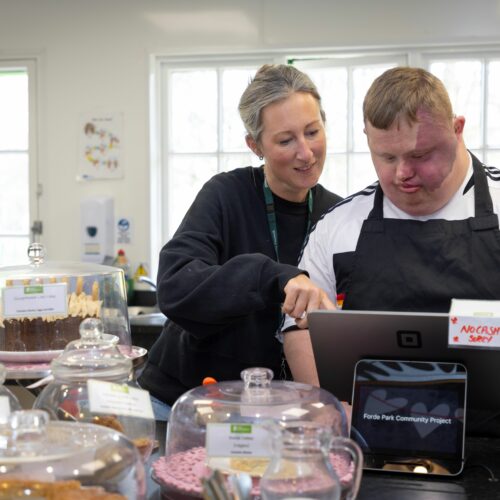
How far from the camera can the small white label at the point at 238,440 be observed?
115 cm

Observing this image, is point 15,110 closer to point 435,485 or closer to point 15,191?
point 15,191

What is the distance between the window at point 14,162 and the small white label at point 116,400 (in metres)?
3.74

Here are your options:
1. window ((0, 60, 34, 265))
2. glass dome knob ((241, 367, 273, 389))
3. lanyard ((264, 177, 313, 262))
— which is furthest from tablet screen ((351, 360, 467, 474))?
window ((0, 60, 34, 265))

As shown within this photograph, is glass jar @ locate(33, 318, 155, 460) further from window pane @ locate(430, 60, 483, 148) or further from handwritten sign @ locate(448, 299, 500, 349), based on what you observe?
window pane @ locate(430, 60, 483, 148)

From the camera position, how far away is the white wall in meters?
4.25

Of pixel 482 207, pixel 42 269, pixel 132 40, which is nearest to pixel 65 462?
pixel 482 207

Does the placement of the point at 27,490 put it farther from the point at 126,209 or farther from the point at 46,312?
the point at 126,209

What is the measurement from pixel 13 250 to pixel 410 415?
384 centimetres

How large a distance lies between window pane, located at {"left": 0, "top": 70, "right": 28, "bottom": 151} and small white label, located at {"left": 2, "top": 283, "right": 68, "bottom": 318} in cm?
305

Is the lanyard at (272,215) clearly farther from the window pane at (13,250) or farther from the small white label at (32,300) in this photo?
the window pane at (13,250)

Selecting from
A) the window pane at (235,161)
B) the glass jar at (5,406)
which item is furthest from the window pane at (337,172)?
A: the glass jar at (5,406)

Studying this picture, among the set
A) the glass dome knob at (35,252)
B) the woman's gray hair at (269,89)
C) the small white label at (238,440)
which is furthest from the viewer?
the glass dome knob at (35,252)

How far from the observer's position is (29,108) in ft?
15.5

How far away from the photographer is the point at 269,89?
2.07 m
